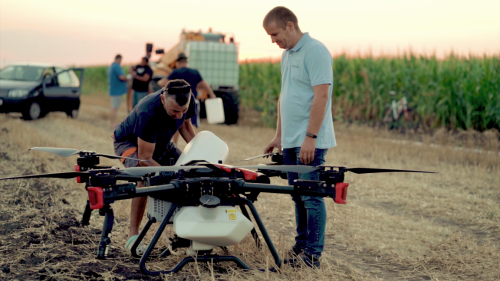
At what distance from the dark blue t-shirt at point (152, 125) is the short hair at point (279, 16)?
1091mm

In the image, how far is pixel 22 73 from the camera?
15094mm

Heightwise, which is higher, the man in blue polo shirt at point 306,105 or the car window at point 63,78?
the car window at point 63,78

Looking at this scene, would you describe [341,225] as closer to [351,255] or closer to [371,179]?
[351,255]

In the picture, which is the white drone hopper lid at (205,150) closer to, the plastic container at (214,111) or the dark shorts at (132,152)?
the dark shorts at (132,152)

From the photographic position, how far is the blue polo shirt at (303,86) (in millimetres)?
3742

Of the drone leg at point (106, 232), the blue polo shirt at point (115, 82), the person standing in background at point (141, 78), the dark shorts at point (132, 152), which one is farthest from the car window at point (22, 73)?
the drone leg at point (106, 232)

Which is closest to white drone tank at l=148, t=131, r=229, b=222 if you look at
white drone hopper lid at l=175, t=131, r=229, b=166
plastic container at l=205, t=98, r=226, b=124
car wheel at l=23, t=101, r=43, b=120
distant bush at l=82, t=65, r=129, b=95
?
white drone hopper lid at l=175, t=131, r=229, b=166

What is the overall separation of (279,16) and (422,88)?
10.5 metres

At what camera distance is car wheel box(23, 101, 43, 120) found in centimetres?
1441

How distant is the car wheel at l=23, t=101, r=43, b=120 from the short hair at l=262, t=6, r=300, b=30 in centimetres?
1236

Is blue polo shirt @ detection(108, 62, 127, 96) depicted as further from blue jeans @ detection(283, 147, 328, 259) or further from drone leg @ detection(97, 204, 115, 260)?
drone leg @ detection(97, 204, 115, 260)

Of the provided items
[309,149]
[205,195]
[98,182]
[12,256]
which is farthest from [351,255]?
[12,256]

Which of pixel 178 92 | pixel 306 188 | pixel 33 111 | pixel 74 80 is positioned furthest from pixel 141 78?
pixel 306 188

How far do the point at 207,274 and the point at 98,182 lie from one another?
111 cm
